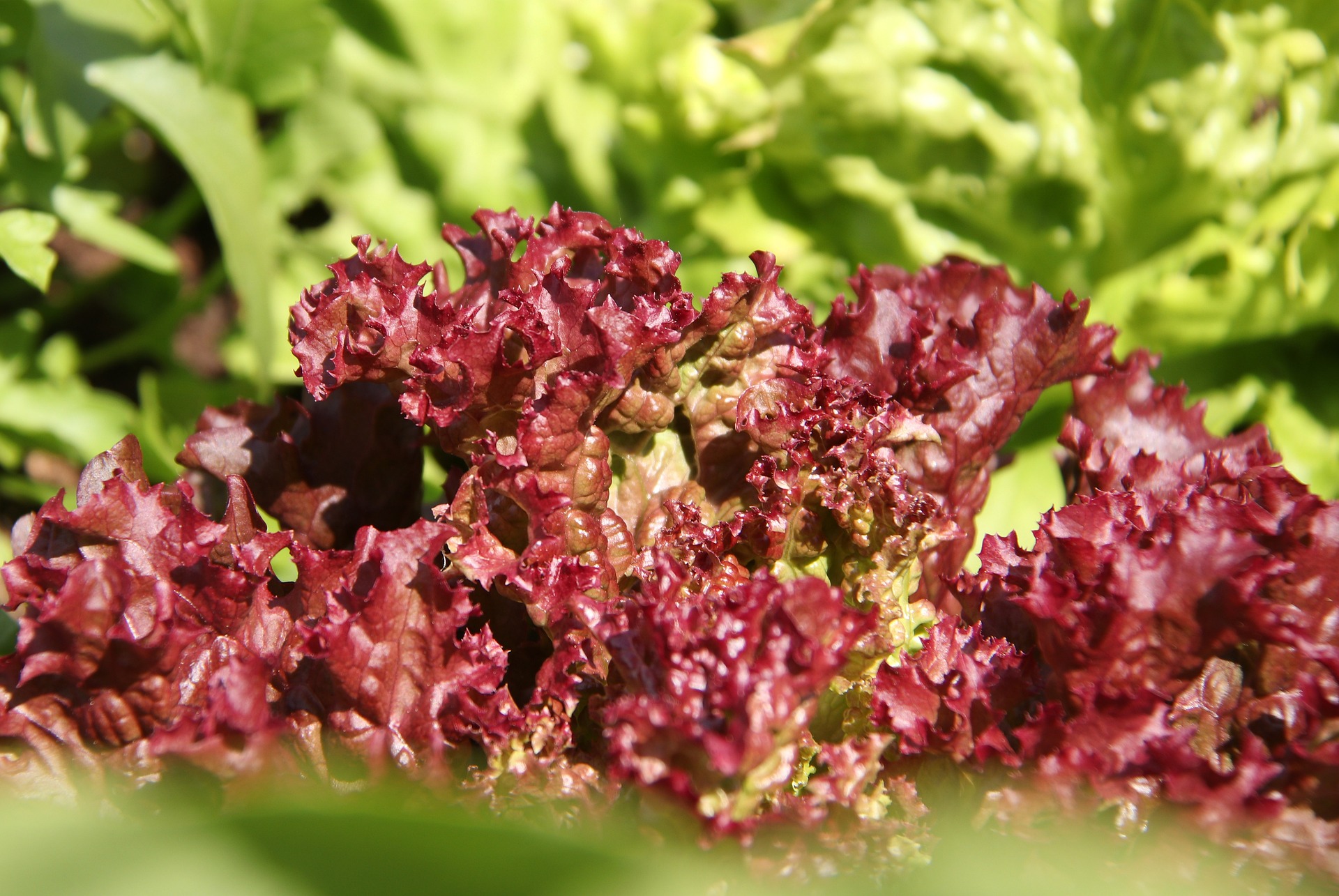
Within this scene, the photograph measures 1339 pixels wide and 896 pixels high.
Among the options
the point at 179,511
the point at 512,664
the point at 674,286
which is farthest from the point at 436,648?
the point at 674,286

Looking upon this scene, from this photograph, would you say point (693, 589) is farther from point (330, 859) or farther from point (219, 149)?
point (219, 149)

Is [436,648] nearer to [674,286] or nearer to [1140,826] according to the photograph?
[674,286]

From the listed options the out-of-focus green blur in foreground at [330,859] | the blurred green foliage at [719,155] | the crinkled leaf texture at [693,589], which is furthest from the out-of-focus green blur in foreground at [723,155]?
the out-of-focus green blur in foreground at [330,859]

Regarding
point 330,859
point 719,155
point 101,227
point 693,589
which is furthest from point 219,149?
point 330,859

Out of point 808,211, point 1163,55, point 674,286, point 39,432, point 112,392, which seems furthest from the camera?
point 112,392

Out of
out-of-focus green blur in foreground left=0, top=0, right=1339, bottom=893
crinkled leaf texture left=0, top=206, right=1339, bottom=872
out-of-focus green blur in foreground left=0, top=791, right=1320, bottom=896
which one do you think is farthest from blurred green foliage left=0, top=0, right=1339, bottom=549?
out-of-focus green blur in foreground left=0, top=791, right=1320, bottom=896

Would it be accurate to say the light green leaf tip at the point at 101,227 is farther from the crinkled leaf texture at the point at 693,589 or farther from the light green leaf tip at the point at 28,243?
the crinkled leaf texture at the point at 693,589

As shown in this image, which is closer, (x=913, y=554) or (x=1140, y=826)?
(x=1140, y=826)

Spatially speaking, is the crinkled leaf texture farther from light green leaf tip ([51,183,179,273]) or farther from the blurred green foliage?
light green leaf tip ([51,183,179,273])
